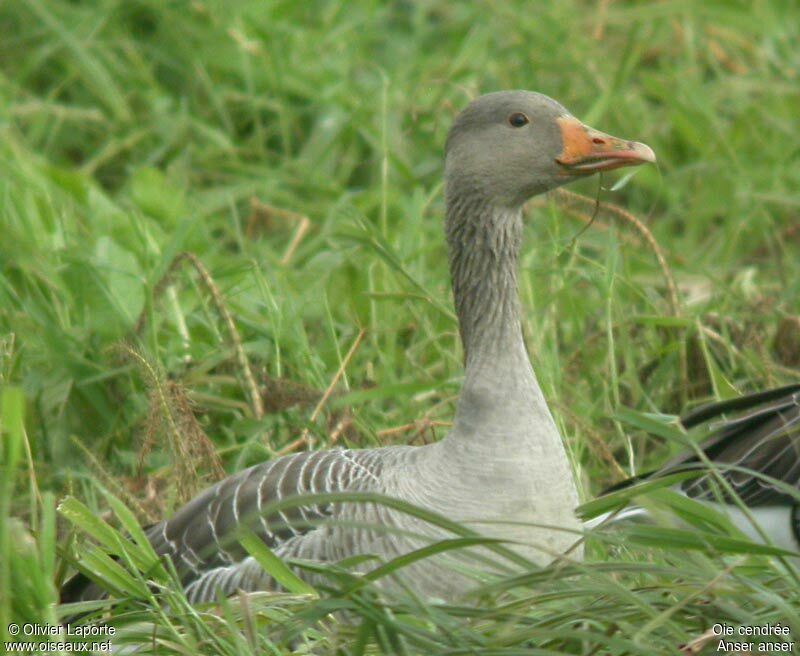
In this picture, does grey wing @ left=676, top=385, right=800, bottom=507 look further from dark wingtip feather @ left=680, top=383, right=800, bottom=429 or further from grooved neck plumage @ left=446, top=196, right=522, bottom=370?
grooved neck plumage @ left=446, top=196, right=522, bottom=370

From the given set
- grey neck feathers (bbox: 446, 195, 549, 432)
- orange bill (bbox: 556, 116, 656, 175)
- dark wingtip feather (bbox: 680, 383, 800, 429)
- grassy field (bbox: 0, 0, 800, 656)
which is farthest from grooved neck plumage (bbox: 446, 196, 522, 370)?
dark wingtip feather (bbox: 680, 383, 800, 429)

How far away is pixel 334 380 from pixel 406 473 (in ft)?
3.15

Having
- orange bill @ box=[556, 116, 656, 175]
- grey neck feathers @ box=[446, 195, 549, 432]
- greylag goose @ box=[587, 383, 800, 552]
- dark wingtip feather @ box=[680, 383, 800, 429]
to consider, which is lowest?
greylag goose @ box=[587, 383, 800, 552]

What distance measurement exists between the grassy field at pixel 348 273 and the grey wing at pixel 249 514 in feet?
0.79

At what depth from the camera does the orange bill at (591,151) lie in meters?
4.48

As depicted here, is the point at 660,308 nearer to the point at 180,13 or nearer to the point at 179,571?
the point at 179,571

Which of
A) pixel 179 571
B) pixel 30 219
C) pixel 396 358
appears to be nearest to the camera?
pixel 179 571

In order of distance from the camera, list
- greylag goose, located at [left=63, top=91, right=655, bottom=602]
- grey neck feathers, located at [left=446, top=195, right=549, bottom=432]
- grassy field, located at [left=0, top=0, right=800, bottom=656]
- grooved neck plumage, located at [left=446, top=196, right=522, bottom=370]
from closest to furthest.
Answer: grassy field, located at [left=0, top=0, right=800, bottom=656] < greylag goose, located at [left=63, top=91, right=655, bottom=602] < grey neck feathers, located at [left=446, top=195, right=549, bottom=432] < grooved neck plumage, located at [left=446, top=196, right=522, bottom=370]

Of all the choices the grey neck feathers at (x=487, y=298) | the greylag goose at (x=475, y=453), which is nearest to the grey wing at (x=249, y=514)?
the greylag goose at (x=475, y=453)

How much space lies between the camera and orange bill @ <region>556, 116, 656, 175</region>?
4.48 metres

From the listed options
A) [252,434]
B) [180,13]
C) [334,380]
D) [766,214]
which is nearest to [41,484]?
[252,434]

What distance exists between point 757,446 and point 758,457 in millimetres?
34

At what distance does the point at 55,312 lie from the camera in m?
5.99

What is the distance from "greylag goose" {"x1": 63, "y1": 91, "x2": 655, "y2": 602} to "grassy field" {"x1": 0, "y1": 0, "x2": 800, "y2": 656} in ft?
0.95
